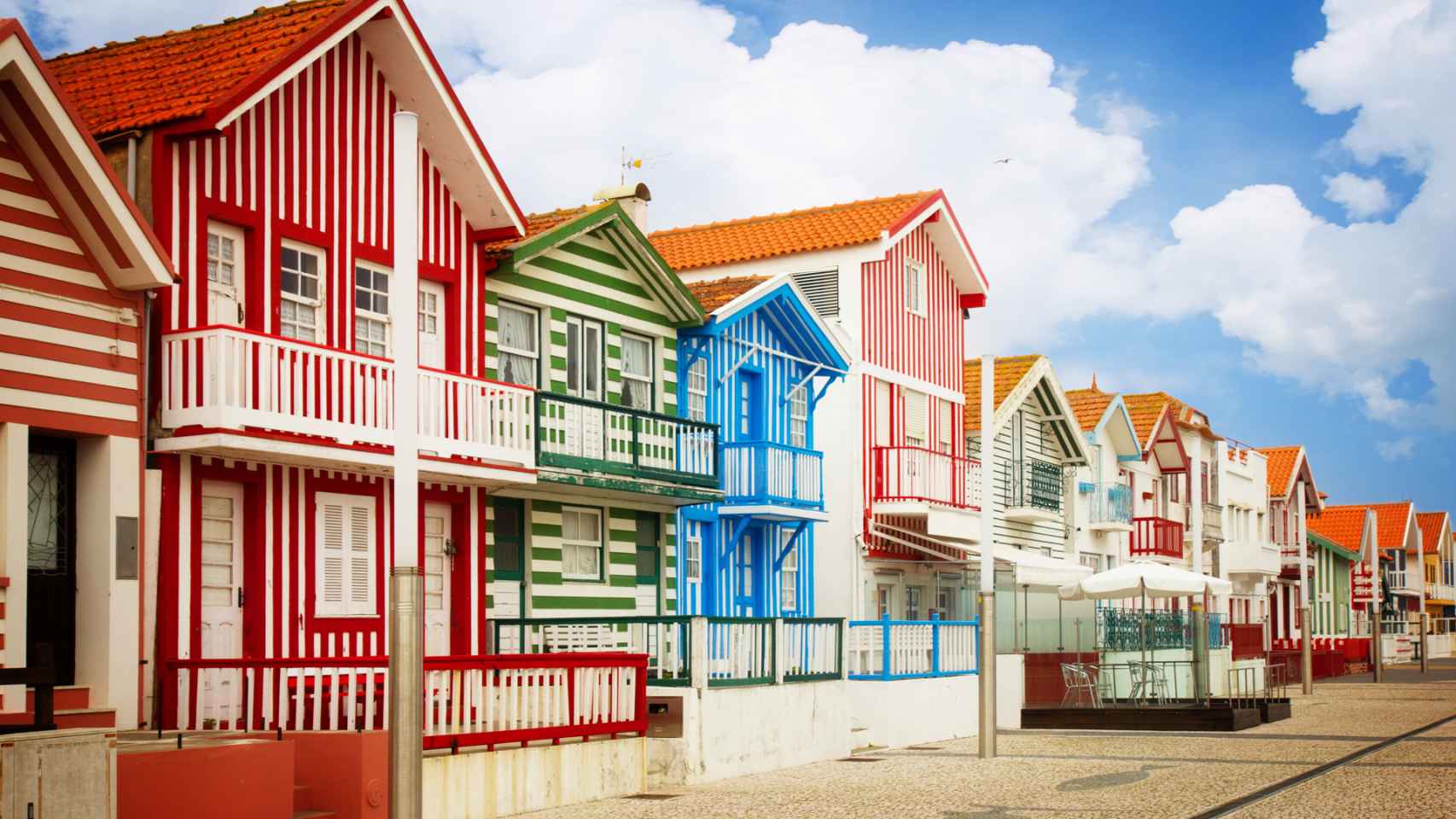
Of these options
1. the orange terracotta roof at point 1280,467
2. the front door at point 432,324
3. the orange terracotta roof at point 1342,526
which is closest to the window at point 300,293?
the front door at point 432,324

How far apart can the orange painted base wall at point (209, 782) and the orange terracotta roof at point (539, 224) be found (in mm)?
8670

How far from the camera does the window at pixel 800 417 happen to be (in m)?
27.6

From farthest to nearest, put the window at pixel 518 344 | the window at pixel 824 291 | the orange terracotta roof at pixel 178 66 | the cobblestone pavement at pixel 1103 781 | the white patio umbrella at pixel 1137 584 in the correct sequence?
the white patio umbrella at pixel 1137 584 → the window at pixel 824 291 → the window at pixel 518 344 → the orange terracotta roof at pixel 178 66 → the cobblestone pavement at pixel 1103 781

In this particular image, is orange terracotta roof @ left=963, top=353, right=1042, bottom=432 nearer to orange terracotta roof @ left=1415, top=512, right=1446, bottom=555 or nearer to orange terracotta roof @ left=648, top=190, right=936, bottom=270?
orange terracotta roof @ left=648, top=190, right=936, bottom=270

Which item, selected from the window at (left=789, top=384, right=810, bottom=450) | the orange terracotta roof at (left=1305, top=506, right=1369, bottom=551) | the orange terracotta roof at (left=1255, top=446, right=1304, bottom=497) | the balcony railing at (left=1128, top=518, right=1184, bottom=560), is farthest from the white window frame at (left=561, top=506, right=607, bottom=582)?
the orange terracotta roof at (left=1305, top=506, right=1369, bottom=551)

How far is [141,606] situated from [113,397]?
183 centimetres

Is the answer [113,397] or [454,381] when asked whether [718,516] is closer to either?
[454,381]

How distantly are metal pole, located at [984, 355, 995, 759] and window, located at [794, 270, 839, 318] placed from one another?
294 inches

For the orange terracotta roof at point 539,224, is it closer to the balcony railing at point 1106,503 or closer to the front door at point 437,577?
the front door at point 437,577

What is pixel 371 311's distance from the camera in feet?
61.4

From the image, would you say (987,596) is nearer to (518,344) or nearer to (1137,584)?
(518,344)

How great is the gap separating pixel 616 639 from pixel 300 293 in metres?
5.40

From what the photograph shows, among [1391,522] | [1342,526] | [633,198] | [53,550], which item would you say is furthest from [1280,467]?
[53,550]

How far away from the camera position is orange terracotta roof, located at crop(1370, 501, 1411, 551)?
3479 inches
